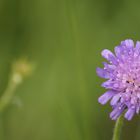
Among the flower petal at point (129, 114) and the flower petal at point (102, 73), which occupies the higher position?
the flower petal at point (102, 73)

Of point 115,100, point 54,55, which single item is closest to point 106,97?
Result: point 115,100

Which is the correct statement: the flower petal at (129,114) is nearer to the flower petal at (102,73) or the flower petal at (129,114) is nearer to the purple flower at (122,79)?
the purple flower at (122,79)

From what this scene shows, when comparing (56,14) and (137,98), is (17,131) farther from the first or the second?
(137,98)

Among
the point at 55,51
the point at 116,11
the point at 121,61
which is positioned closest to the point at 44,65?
the point at 55,51

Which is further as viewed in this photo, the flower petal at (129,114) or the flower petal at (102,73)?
the flower petal at (102,73)

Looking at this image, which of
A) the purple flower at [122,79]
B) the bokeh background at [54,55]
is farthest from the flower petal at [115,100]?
the bokeh background at [54,55]

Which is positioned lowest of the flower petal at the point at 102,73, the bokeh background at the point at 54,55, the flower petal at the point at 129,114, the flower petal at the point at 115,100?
the flower petal at the point at 129,114
